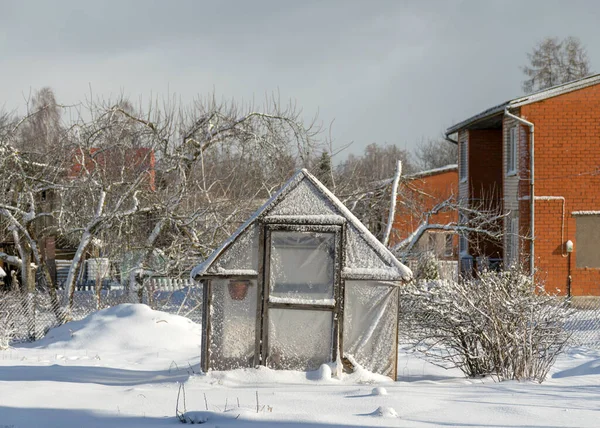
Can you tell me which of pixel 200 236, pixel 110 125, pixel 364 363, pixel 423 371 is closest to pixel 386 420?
pixel 364 363

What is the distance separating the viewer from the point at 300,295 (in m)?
9.98

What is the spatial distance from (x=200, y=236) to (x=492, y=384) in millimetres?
10143

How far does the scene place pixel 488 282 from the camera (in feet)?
34.1

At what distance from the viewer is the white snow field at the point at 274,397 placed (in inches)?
277

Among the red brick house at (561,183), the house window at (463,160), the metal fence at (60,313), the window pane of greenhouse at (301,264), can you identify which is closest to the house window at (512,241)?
the red brick house at (561,183)

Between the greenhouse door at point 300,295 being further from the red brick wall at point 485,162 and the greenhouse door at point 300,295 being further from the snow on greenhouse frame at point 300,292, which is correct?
the red brick wall at point 485,162

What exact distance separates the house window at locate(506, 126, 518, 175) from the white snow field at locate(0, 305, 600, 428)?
408 inches

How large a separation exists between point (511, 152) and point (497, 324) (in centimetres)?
1435

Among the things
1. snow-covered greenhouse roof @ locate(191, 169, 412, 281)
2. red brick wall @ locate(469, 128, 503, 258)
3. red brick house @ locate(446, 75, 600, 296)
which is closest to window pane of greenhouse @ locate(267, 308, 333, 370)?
snow-covered greenhouse roof @ locate(191, 169, 412, 281)

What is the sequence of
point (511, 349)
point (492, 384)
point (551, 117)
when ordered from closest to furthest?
point (492, 384) < point (511, 349) < point (551, 117)

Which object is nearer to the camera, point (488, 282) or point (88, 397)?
point (88, 397)

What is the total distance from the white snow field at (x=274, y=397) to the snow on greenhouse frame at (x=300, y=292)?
0.27 meters

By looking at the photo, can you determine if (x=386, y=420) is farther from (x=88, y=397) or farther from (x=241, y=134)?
(x=241, y=134)

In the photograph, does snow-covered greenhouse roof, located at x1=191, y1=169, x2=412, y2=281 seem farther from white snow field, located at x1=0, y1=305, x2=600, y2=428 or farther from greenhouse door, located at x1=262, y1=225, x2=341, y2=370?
white snow field, located at x1=0, y1=305, x2=600, y2=428
